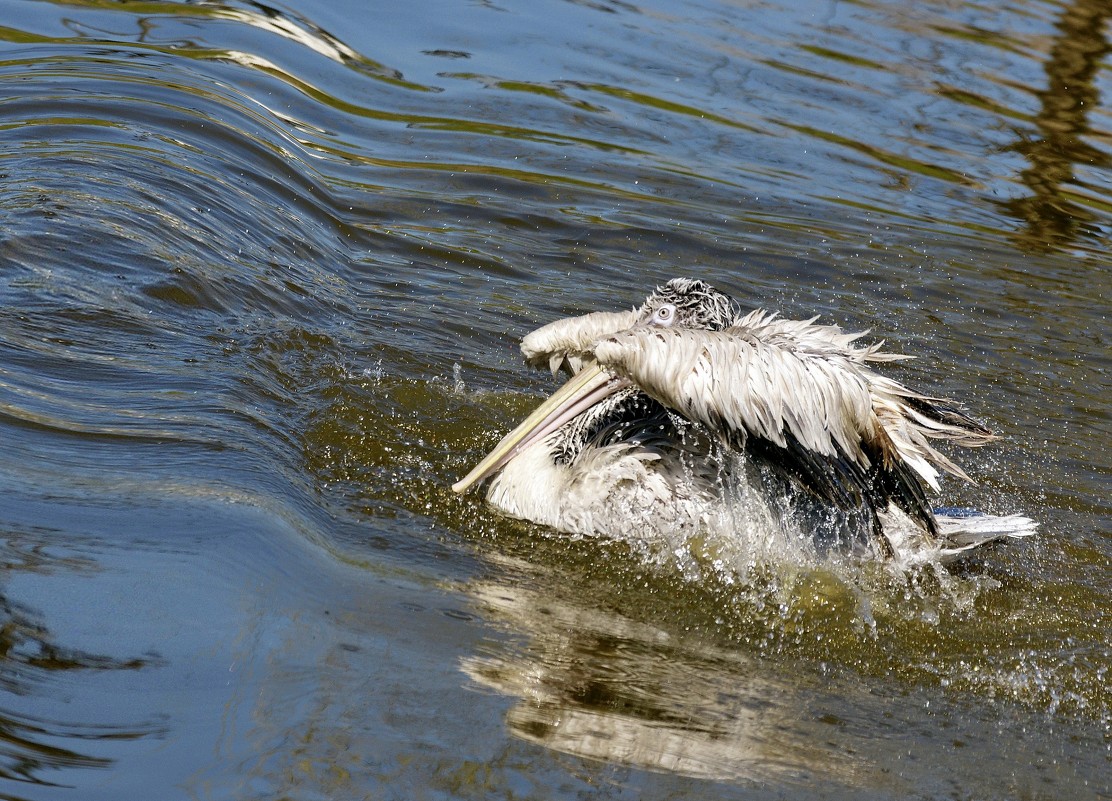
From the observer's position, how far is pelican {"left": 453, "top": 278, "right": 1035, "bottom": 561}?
4266 millimetres

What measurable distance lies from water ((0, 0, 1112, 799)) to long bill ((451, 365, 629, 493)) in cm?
16

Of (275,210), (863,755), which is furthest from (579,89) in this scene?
(863,755)

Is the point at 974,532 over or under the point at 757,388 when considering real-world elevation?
under

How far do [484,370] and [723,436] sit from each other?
193 cm

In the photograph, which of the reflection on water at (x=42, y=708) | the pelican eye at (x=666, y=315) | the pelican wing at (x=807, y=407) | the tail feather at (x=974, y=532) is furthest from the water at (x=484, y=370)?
the pelican eye at (x=666, y=315)

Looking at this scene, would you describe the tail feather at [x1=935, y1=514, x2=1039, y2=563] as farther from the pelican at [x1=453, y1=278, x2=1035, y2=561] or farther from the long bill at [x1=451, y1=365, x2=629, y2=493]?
the long bill at [x1=451, y1=365, x2=629, y2=493]

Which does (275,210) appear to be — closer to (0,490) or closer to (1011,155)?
(0,490)

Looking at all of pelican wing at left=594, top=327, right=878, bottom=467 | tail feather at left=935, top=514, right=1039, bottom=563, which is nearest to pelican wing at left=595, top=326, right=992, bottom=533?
pelican wing at left=594, top=327, right=878, bottom=467

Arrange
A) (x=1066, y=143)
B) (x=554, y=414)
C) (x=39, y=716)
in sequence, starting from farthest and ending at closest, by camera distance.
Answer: (x=1066, y=143)
(x=554, y=414)
(x=39, y=716)

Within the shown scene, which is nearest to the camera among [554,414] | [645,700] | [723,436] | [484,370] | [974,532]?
[645,700]

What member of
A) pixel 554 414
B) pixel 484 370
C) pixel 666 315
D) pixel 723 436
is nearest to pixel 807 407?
pixel 723 436

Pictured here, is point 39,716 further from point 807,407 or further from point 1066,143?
point 1066,143

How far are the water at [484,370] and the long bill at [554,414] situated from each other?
16 cm

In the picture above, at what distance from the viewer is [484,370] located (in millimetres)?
6047
